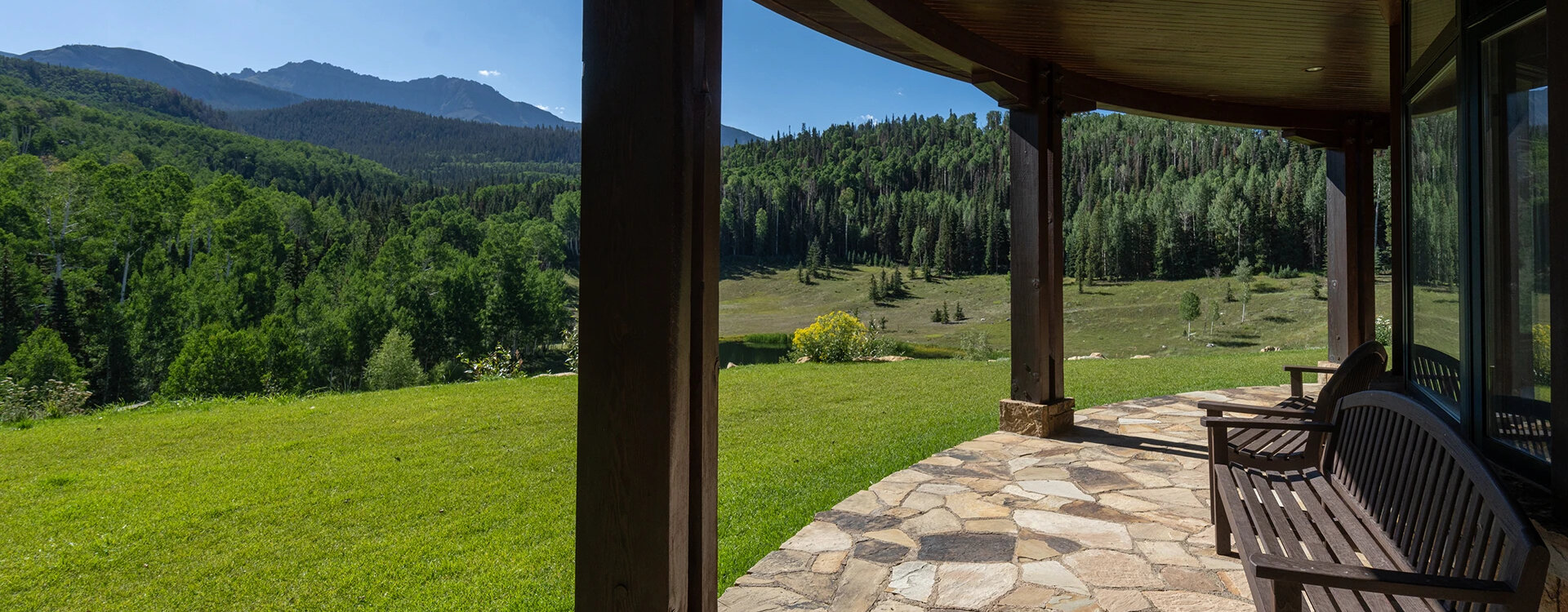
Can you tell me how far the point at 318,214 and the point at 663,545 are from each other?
54.8 meters

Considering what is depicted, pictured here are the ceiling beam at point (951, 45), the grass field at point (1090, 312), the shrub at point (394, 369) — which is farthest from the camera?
the grass field at point (1090, 312)

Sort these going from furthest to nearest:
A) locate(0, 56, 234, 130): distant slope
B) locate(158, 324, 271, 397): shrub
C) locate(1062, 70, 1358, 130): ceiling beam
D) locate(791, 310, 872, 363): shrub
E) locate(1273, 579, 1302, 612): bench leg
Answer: locate(0, 56, 234, 130): distant slope
locate(158, 324, 271, 397): shrub
locate(791, 310, 872, 363): shrub
locate(1062, 70, 1358, 130): ceiling beam
locate(1273, 579, 1302, 612): bench leg

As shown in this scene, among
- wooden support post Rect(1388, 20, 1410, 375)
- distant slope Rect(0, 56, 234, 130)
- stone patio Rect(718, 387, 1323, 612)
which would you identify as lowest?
stone patio Rect(718, 387, 1323, 612)

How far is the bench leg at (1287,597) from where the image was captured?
1.53 metres

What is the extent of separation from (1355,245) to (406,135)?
92.1 m

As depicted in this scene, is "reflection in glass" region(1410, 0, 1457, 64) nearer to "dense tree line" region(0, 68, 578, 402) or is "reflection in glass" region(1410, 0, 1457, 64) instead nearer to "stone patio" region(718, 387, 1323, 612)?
"stone patio" region(718, 387, 1323, 612)

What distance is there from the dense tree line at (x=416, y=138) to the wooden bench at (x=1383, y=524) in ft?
254

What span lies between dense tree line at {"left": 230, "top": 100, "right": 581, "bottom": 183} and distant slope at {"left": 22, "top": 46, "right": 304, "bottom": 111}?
7535cm

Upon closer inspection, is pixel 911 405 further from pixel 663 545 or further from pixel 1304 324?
pixel 1304 324

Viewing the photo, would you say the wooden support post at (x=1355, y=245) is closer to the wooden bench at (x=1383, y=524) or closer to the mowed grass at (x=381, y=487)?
the mowed grass at (x=381, y=487)

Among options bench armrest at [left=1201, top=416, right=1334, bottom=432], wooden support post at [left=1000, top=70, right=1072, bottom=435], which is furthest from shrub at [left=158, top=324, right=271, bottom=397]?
bench armrest at [left=1201, top=416, right=1334, bottom=432]

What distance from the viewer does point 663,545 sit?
1.60m

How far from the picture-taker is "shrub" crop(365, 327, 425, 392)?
2466cm

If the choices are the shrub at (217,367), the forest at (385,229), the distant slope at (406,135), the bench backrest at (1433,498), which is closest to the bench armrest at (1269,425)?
the bench backrest at (1433,498)
